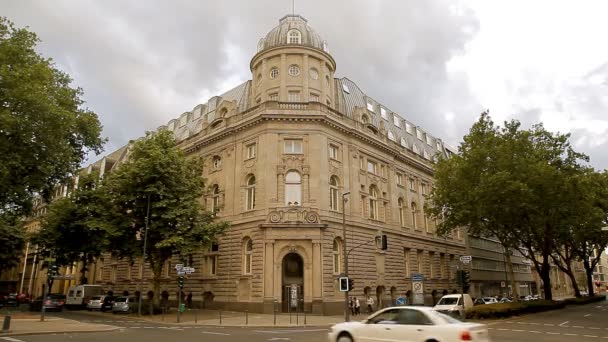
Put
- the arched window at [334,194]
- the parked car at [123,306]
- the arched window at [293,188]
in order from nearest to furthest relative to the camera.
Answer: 1. the parked car at [123,306]
2. the arched window at [293,188]
3. the arched window at [334,194]

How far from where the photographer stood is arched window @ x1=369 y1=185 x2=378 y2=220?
44906mm

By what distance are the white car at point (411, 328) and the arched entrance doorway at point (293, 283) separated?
2236 cm

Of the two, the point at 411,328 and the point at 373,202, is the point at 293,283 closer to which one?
the point at 373,202

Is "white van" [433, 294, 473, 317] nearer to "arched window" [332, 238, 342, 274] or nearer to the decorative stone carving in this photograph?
"arched window" [332, 238, 342, 274]

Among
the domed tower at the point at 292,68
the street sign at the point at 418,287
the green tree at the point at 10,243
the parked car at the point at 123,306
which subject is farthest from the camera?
the green tree at the point at 10,243

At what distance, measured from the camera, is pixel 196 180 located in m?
38.2

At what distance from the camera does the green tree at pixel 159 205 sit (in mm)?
35406

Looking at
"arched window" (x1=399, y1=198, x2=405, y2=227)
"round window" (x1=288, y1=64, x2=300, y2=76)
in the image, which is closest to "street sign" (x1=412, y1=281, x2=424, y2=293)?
"arched window" (x1=399, y1=198, x2=405, y2=227)

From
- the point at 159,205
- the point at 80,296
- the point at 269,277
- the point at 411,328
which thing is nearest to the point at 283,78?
the point at 159,205

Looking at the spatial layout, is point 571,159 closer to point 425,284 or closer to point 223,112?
point 425,284

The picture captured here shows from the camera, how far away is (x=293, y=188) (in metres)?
38.8

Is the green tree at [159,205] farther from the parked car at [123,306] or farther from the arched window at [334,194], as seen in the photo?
the arched window at [334,194]

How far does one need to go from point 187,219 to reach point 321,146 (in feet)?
42.9

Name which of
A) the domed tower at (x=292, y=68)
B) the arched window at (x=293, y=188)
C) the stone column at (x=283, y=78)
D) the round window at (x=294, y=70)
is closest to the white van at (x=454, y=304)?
the arched window at (x=293, y=188)
